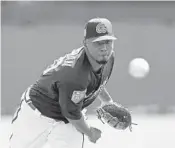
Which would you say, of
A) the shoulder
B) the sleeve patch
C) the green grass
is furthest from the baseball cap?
the green grass

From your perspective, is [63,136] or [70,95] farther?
[63,136]

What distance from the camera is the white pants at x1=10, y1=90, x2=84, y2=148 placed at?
7.61ft

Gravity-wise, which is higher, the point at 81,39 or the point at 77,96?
the point at 77,96

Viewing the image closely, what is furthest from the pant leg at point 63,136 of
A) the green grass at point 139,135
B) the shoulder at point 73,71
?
the green grass at point 139,135

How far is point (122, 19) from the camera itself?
5.52 m

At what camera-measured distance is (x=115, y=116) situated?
242 centimetres

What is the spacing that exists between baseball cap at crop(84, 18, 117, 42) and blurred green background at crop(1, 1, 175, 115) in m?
3.03

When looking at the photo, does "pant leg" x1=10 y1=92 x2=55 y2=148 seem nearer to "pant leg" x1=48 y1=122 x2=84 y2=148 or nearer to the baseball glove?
"pant leg" x1=48 y1=122 x2=84 y2=148

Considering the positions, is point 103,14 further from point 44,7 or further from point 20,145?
point 20,145

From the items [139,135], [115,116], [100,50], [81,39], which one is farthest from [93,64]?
[81,39]

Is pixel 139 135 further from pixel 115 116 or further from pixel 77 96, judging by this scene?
pixel 77 96

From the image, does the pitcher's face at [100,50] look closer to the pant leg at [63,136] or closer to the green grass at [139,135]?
the pant leg at [63,136]

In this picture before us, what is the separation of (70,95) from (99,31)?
29 centimetres

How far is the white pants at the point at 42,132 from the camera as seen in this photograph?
2.32 m
